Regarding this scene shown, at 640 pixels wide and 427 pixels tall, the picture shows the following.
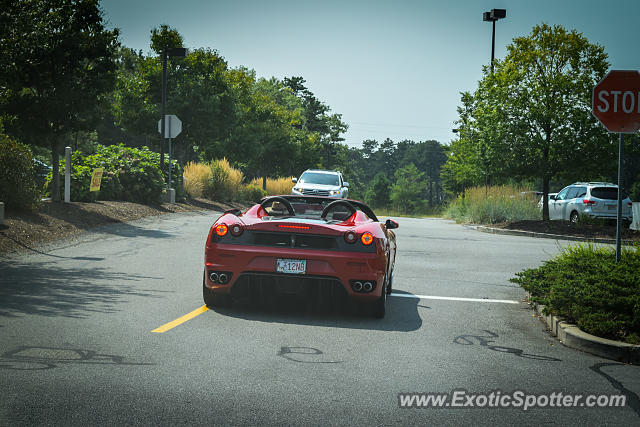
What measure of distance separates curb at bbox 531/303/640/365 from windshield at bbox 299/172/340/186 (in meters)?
23.2

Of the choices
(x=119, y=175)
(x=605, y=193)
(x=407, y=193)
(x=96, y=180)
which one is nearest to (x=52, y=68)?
(x=96, y=180)

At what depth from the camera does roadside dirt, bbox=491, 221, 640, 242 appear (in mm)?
21703

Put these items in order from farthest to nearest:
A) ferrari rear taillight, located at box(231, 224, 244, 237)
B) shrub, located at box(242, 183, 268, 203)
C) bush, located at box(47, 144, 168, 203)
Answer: shrub, located at box(242, 183, 268, 203) < bush, located at box(47, 144, 168, 203) < ferrari rear taillight, located at box(231, 224, 244, 237)

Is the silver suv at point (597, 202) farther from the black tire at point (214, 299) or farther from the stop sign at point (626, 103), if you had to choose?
the black tire at point (214, 299)

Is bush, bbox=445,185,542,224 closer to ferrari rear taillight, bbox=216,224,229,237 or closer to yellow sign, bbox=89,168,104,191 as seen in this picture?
yellow sign, bbox=89,168,104,191

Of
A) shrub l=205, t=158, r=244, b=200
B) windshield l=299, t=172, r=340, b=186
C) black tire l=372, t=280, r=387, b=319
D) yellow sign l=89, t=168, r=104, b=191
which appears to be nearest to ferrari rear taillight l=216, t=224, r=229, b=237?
black tire l=372, t=280, r=387, b=319

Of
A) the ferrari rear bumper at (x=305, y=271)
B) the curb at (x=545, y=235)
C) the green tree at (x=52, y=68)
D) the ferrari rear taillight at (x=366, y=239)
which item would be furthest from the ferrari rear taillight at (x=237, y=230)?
the curb at (x=545, y=235)

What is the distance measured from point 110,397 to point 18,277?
601 centimetres

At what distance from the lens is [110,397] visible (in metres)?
4.59

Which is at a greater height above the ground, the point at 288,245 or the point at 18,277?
the point at 288,245

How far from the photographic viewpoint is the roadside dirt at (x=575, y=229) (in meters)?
21.7

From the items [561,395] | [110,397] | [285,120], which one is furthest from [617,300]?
[285,120]

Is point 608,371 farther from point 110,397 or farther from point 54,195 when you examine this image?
point 54,195

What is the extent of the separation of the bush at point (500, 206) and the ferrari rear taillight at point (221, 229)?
72.3 feet
